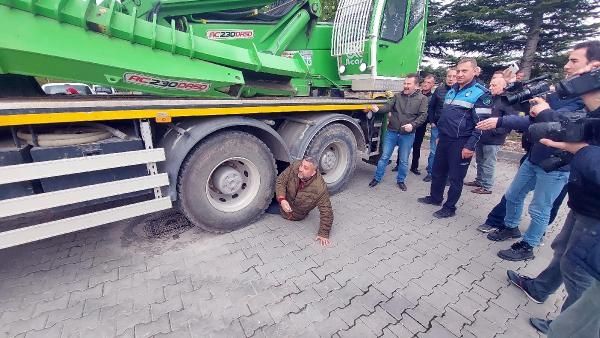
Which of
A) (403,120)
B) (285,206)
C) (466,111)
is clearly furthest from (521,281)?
(403,120)

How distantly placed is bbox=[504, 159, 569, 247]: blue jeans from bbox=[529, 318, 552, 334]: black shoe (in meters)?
0.94

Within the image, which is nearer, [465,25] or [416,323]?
[416,323]

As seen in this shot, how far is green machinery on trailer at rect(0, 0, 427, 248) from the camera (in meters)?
2.16

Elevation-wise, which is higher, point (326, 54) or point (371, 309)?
point (326, 54)

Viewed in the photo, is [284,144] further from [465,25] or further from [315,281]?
[465,25]

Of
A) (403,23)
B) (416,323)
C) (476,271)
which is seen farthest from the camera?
(403,23)

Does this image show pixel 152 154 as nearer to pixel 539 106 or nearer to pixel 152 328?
pixel 152 328

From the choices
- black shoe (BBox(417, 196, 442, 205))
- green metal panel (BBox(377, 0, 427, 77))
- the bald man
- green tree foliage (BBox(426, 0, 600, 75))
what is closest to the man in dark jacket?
green metal panel (BBox(377, 0, 427, 77))

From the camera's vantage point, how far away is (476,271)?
265 centimetres

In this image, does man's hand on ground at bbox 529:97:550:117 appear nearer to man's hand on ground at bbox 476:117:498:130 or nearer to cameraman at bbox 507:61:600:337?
cameraman at bbox 507:61:600:337

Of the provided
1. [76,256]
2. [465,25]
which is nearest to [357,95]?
[76,256]

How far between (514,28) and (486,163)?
12.5 meters

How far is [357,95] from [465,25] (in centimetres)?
1254

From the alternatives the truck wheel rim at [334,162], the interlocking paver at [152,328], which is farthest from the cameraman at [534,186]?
the interlocking paver at [152,328]
